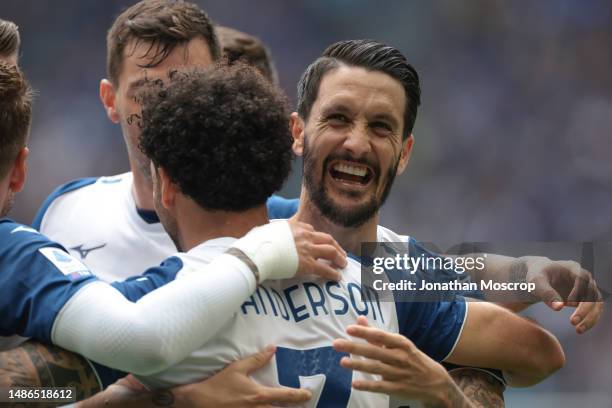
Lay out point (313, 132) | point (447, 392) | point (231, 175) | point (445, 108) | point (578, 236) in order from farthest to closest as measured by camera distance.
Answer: point (445, 108) → point (578, 236) → point (313, 132) → point (447, 392) → point (231, 175)

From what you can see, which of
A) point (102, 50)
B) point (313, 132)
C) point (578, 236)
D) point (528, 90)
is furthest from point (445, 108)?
point (313, 132)

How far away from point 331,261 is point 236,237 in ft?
1.03

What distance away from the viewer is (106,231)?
4.79 metres

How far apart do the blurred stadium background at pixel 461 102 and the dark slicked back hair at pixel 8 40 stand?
6617 mm

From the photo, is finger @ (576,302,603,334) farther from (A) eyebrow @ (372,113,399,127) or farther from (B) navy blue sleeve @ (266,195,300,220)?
(B) navy blue sleeve @ (266,195,300,220)

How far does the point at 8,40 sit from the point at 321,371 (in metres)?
2.23

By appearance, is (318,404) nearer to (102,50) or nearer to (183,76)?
(183,76)

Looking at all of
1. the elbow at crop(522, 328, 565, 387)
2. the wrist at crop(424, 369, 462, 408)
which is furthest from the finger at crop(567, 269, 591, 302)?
the wrist at crop(424, 369, 462, 408)

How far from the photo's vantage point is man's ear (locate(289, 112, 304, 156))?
151 inches

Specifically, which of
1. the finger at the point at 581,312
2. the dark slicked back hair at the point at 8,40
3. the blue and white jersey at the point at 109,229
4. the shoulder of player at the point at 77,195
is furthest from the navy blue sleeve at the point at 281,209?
the finger at the point at 581,312

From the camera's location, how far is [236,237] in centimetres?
288

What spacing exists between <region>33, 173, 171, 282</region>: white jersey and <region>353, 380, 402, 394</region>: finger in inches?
84.8

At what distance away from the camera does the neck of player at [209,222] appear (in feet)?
9.43

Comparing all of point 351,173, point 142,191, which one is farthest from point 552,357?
point 142,191
